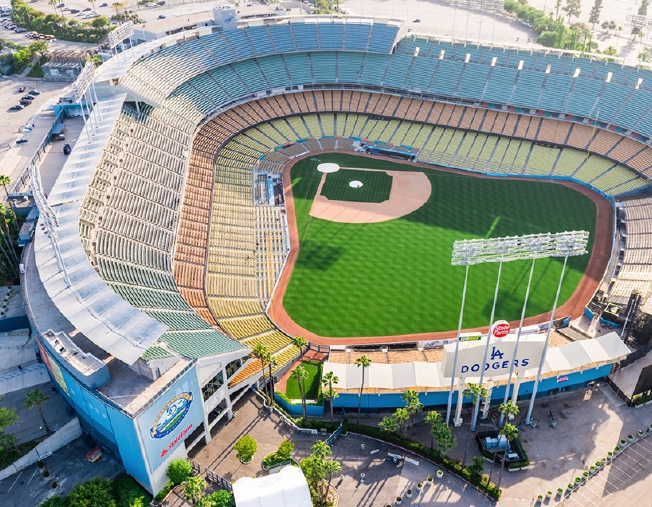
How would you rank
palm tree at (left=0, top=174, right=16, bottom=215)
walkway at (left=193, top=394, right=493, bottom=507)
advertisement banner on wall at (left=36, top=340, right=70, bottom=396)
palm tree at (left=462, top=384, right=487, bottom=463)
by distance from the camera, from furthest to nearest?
palm tree at (left=0, top=174, right=16, bottom=215) < palm tree at (left=462, top=384, right=487, bottom=463) < advertisement banner on wall at (left=36, top=340, right=70, bottom=396) < walkway at (left=193, top=394, right=493, bottom=507)

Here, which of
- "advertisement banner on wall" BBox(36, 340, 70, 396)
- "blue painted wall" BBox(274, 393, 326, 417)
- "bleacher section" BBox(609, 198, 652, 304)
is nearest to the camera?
"advertisement banner on wall" BBox(36, 340, 70, 396)

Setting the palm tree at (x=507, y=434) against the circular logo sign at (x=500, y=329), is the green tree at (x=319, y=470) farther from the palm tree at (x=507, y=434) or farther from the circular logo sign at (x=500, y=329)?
the circular logo sign at (x=500, y=329)

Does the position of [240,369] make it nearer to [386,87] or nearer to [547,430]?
[547,430]

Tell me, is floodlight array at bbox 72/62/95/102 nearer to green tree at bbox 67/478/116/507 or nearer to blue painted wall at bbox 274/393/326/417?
blue painted wall at bbox 274/393/326/417

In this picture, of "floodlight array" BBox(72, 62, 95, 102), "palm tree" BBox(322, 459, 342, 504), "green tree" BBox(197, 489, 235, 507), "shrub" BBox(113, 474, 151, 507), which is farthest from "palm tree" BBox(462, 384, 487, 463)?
"floodlight array" BBox(72, 62, 95, 102)

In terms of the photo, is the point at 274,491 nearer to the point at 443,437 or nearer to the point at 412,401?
the point at 412,401
